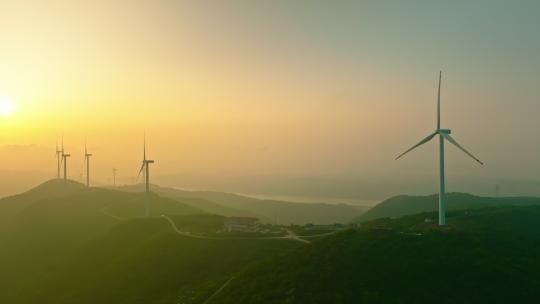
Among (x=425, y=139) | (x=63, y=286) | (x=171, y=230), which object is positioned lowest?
(x=63, y=286)

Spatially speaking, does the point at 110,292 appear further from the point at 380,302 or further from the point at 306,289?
the point at 380,302

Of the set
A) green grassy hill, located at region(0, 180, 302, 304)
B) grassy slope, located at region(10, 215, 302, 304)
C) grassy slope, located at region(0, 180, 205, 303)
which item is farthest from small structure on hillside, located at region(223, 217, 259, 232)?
grassy slope, located at region(0, 180, 205, 303)

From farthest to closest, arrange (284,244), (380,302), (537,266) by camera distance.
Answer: (284,244) → (537,266) → (380,302)

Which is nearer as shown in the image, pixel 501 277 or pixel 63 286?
pixel 501 277

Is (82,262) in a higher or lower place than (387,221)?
lower

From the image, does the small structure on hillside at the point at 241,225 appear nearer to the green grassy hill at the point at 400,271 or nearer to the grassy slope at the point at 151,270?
the grassy slope at the point at 151,270

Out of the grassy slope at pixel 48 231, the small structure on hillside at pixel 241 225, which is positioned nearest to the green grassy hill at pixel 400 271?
the small structure on hillside at pixel 241 225

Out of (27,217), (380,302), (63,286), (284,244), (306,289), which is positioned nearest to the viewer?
(380,302)

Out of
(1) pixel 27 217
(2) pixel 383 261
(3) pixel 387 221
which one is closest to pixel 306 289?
(2) pixel 383 261
